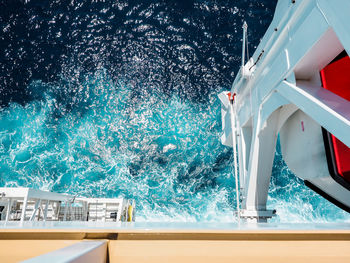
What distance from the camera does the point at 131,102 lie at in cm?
1698

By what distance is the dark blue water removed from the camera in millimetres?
14969

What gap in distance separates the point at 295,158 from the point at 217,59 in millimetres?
12355

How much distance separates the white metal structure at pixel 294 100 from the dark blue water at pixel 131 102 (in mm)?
8823

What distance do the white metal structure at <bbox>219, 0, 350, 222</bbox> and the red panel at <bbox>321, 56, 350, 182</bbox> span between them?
26 centimetres

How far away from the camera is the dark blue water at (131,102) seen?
14969 mm
